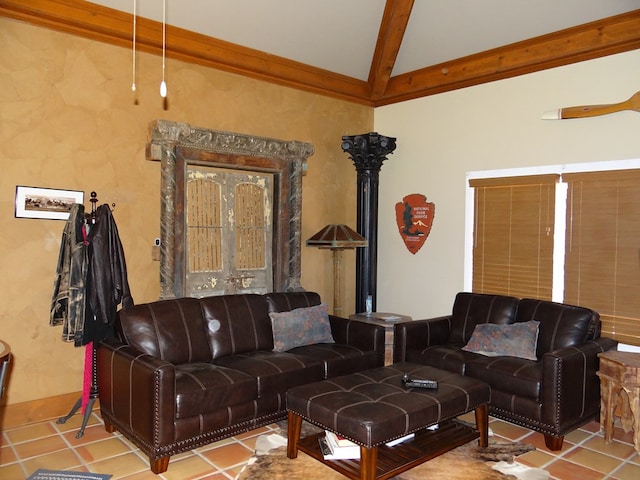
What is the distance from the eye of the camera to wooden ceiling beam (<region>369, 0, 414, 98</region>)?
16.3 ft

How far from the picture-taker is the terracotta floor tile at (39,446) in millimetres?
3334

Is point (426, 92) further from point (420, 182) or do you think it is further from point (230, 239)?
point (230, 239)

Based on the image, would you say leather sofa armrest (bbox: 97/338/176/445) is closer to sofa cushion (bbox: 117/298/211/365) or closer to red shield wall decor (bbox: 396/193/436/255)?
sofa cushion (bbox: 117/298/211/365)

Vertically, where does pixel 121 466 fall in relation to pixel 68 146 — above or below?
below

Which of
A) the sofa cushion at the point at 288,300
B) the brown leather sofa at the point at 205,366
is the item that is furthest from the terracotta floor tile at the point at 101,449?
the sofa cushion at the point at 288,300

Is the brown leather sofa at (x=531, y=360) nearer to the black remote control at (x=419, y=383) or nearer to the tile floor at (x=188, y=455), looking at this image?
the tile floor at (x=188, y=455)

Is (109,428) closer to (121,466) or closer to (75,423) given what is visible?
(75,423)

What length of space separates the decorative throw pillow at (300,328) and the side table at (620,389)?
6.93ft

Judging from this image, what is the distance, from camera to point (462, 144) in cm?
527

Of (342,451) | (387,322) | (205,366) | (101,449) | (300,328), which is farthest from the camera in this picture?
(387,322)

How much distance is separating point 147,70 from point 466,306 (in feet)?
11.5

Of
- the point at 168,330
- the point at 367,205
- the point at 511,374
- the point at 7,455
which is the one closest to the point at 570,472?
the point at 511,374

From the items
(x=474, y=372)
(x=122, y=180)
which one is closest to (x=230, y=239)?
(x=122, y=180)

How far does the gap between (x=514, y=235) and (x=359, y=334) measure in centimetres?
177
